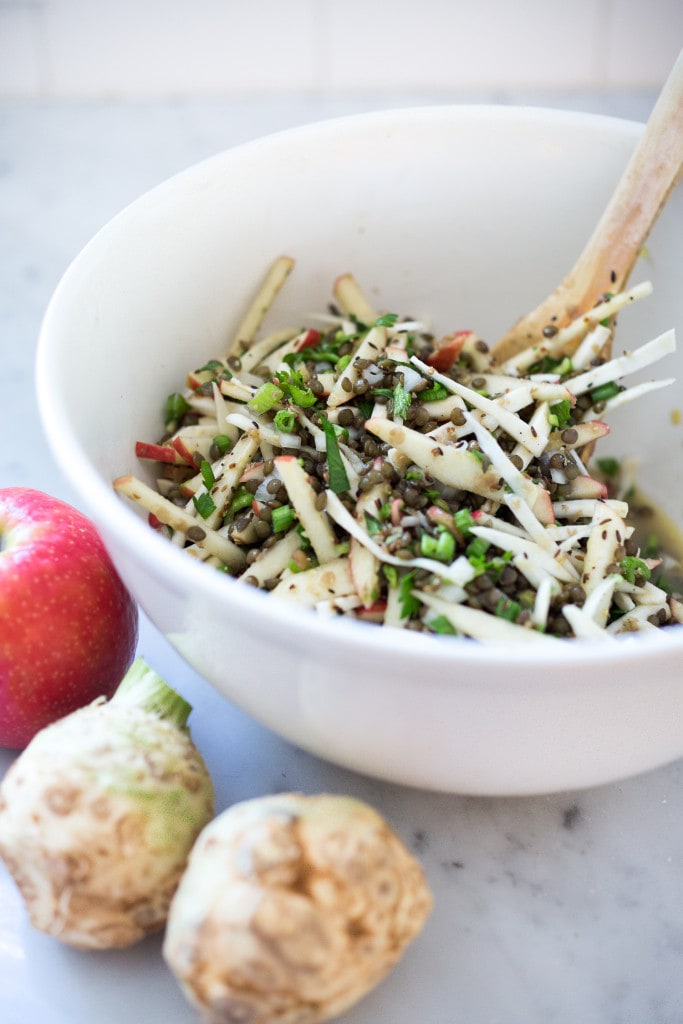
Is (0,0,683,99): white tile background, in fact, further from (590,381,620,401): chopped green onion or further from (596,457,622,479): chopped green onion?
(590,381,620,401): chopped green onion

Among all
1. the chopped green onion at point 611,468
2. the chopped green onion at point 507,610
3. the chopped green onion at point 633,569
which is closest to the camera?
the chopped green onion at point 507,610

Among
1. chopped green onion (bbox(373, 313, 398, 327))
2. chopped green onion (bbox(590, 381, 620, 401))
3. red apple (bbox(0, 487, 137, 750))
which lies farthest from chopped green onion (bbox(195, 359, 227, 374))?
chopped green onion (bbox(590, 381, 620, 401))

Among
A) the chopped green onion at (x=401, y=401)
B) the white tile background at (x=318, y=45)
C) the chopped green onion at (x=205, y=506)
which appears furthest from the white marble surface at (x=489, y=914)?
the white tile background at (x=318, y=45)

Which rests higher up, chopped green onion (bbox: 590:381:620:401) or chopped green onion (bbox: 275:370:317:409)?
chopped green onion (bbox: 275:370:317:409)

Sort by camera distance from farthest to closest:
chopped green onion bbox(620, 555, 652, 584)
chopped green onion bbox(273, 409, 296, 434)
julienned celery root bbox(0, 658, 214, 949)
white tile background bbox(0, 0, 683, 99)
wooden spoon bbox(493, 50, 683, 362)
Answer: white tile background bbox(0, 0, 683, 99) < wooden spoon bbox(493, 50, 683, 362) < chopped green onion bbox(273, 409, 296, 434) < chopped green onion bbox(620, 555, 652, 584) < julienned celery root bbox(0, 658, 214, 949)

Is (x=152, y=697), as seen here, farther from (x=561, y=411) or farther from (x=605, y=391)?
(x=605, y=391)

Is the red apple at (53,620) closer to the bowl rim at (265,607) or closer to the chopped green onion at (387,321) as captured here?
the bowl rim at (265,607)

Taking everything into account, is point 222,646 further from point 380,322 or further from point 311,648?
point 380,322

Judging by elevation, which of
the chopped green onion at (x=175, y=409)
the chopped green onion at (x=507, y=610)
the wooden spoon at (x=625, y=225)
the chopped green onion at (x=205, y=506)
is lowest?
the chopped green onion at (x=507, y=610)
